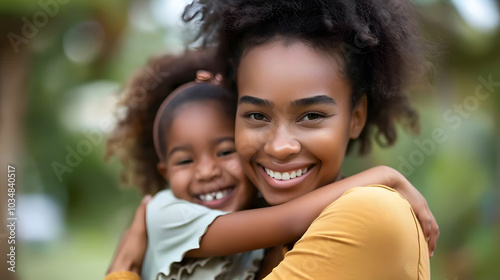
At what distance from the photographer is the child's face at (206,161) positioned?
2.46 m

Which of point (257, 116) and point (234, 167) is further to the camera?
point (234, 167)

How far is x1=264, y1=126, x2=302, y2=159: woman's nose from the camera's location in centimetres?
213

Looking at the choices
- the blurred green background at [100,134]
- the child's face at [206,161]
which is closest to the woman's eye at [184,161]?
the child's face at [206,161]

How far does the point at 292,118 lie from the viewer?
2.17 m

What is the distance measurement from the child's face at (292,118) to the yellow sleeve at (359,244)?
295mm

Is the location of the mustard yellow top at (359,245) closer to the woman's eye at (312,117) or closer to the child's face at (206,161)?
the woman's eye at (312,117)

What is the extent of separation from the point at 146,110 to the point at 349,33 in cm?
117

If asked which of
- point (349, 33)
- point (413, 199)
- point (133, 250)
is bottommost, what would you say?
point (413, 199)

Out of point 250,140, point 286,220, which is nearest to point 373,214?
point 286,220

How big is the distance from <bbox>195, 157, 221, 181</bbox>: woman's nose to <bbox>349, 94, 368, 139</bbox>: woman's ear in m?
0.56

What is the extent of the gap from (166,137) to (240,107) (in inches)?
18.6

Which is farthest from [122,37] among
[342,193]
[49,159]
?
[342,193]

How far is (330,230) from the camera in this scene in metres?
1.89

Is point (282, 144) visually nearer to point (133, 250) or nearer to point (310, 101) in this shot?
point (310, 101)
